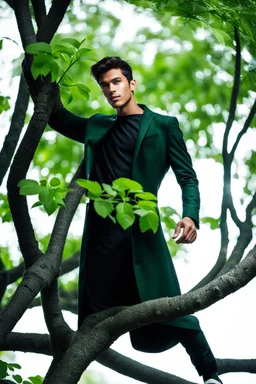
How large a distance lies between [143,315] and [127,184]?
2.29 feet

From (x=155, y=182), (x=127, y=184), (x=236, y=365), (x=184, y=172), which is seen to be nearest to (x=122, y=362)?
(x=236, y=365)

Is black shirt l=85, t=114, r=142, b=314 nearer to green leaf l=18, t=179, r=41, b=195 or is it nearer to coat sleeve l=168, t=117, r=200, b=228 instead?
coat sleeve l=168, t=117, r=200, b=228

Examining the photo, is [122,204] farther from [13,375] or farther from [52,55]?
[13,375]

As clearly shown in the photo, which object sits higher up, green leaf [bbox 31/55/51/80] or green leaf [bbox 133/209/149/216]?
green leaf [bbox 31/55/51/80]

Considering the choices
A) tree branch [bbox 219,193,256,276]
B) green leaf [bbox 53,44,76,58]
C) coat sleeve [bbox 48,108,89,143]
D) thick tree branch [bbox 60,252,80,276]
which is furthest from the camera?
thick tree branch [bbox 60,252,80,276]

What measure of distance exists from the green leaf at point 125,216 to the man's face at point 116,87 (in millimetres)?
1045

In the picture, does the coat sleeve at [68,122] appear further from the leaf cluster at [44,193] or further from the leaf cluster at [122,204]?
the leaf cluster at [122,204]

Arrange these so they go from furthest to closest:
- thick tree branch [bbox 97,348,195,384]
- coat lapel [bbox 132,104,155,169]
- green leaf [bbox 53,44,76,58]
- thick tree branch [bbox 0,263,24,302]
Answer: thick tree branch [bbox 0,263,24,302]
thick tree branch [bbox 97,348,195,384]
coat lapel [bbox 132,104,155,169]
green leaf [bbox 53,44,76,58]

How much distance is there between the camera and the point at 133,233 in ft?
9.70

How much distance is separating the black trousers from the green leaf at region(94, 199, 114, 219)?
957 mm

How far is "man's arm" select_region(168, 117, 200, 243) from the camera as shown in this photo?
2688 millimetres

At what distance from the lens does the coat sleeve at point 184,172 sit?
2814mm

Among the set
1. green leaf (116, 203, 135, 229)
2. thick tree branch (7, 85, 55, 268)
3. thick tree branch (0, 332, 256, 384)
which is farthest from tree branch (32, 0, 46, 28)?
thick tree branch (0, 332, 256, 384)

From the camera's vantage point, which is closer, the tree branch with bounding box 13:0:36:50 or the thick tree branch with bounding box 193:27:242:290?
the tree branch with bounding box 13:0:36:50
